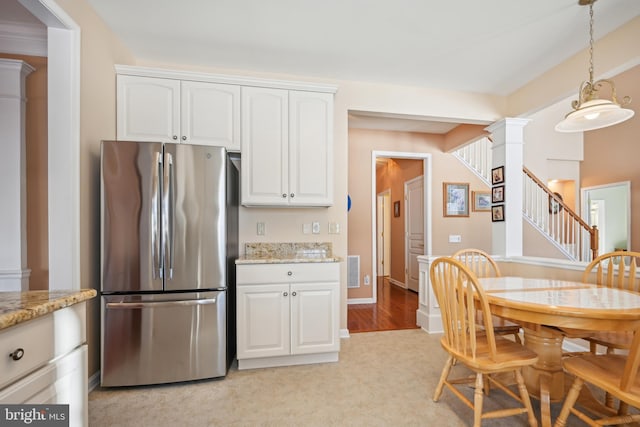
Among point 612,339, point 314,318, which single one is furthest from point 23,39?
point 612,339

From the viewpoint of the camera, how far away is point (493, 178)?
359 centimetres

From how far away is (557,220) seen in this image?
182 inches

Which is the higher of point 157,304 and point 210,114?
point 210,114

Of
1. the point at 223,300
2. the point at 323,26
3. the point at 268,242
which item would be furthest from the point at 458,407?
the point at 323,26

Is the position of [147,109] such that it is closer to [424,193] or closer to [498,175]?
[498,175]

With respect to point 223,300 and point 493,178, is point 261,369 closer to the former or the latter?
point 223,300

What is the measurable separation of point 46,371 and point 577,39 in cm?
401

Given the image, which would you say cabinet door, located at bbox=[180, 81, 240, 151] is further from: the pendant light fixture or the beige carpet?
the pendant light fixture

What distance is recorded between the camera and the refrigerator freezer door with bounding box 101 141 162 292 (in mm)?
2064

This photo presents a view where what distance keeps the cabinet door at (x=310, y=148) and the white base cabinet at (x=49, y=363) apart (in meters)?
1.82

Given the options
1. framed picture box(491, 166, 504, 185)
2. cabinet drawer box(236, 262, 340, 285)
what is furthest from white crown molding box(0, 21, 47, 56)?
framed picture box(491, 166, 504, 185)

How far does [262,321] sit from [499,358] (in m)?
1.67

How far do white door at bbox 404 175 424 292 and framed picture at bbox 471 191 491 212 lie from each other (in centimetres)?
84

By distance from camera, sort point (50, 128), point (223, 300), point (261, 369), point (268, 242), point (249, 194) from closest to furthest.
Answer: point (50, 128), point (223, 300), point (261, 369), point (249, 194), point (268, 242)
